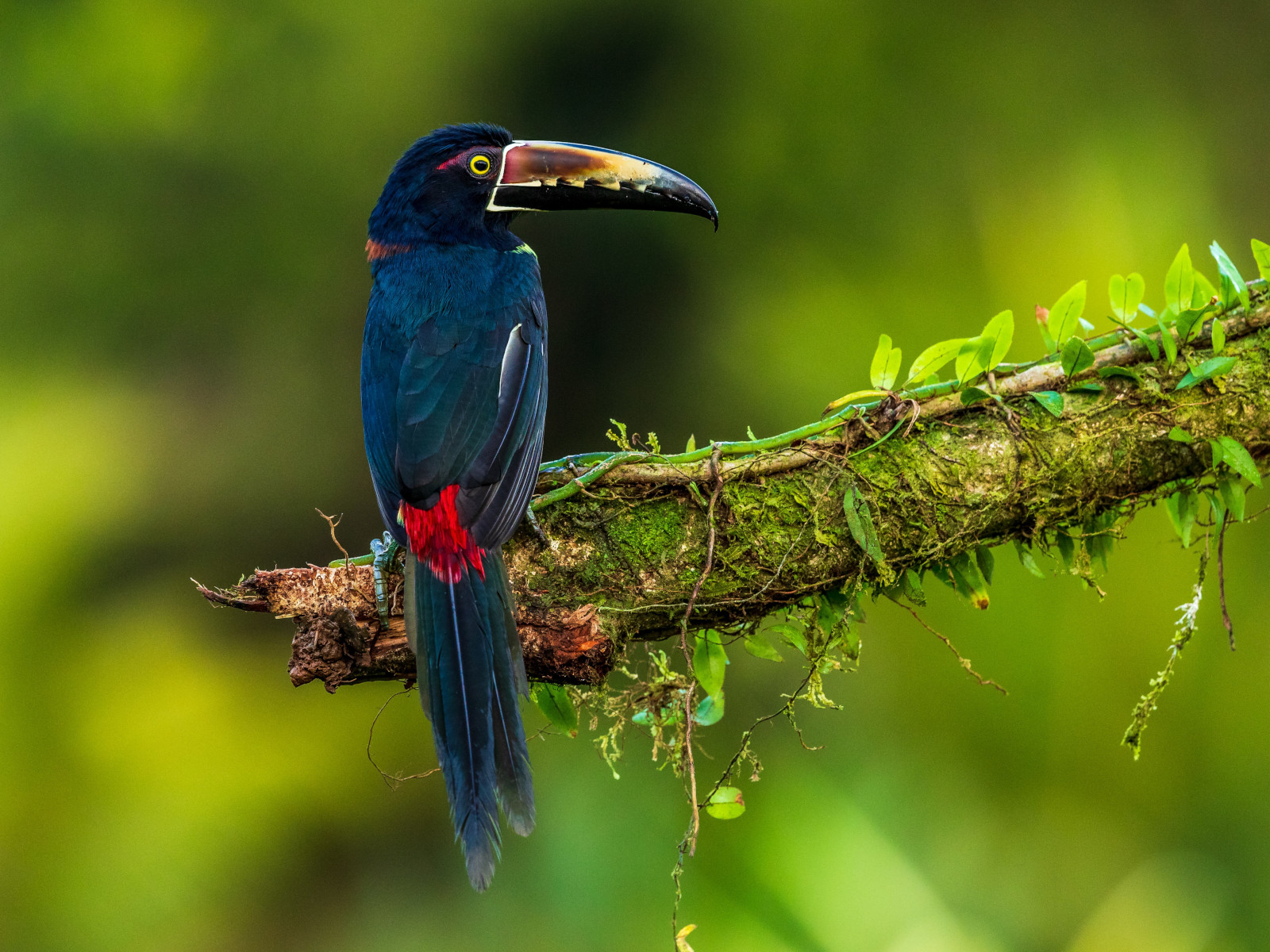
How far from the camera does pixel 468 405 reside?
2.25 meters

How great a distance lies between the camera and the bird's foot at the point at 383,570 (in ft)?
6.54

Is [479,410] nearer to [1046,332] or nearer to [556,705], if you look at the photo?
[556,705]

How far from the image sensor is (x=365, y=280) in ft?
19.7

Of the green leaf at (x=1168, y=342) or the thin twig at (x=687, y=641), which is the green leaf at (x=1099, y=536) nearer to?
the green leaf at (x=1168, y=342)

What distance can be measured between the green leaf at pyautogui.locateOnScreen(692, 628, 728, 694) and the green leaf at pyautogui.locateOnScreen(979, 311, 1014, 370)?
2.35ft

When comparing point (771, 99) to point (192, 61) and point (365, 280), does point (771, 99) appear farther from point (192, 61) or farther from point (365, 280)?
point (192, 61)

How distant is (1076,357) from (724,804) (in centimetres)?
105

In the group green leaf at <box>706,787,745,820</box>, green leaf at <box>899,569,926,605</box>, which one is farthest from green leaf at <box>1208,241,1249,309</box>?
green leaf at <box>706,787,745,820</box>

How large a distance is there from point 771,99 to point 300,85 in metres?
2.49

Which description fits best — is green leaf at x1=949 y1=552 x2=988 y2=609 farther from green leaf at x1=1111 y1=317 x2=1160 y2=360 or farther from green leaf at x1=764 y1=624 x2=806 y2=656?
green leaf at x1=1111 y1=317 x2=1160 y2=360

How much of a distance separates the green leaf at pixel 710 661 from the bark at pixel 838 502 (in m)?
0.04

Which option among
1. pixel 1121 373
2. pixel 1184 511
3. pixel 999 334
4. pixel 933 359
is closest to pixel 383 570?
pixel 933 359

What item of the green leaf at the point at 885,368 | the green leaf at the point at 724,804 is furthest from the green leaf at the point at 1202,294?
the green leaf at the point at 724,804

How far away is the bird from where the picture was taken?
1886 mm
